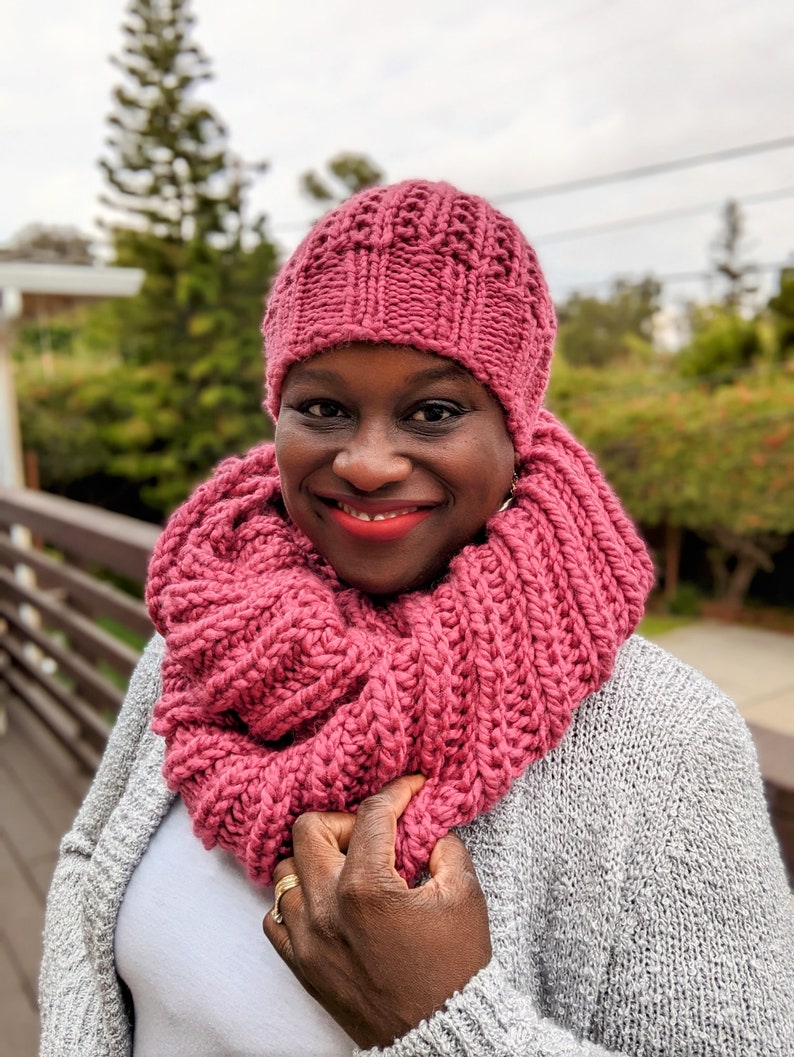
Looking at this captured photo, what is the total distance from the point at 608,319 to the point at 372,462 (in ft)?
83.5

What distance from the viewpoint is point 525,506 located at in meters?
0.83

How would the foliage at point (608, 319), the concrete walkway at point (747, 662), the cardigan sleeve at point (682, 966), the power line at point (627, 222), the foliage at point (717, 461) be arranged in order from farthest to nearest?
the foliage at point (608, 319) < the power line at point (627, 222) < the foliage at point (717, 461) < the concrete walkway at point (747, 662) < the cardigan sleeve at point (682, 966)

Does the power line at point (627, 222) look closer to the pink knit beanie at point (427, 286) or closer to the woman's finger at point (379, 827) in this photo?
the pink knit beanie at point (427, 286)

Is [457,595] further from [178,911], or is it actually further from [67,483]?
[67,483]

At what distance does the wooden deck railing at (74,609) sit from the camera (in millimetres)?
2430

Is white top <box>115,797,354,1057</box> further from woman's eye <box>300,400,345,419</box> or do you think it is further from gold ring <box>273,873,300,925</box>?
woman's eye <box>300,400,345,419</box>

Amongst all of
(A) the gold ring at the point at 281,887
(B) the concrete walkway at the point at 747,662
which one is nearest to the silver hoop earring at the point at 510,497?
(A) the gold ring at the point at 281,887

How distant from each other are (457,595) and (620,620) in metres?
0.15

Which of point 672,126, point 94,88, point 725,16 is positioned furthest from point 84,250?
point 725,16

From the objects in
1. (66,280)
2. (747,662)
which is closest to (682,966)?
(66,280)

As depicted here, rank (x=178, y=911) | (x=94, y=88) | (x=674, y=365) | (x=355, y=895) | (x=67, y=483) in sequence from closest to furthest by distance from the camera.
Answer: (x=355, y=895)
(x=178, y=911)
(x=94, y=88)
(x=67, y=483)
(x=674, y=365)

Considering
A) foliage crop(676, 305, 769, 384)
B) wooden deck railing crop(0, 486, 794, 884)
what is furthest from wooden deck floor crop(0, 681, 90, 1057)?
foliage crop(676, 305, 769, 384)

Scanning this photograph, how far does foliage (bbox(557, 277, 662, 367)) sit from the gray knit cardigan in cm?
2318

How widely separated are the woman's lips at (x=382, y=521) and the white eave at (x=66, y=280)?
5.53 meters
